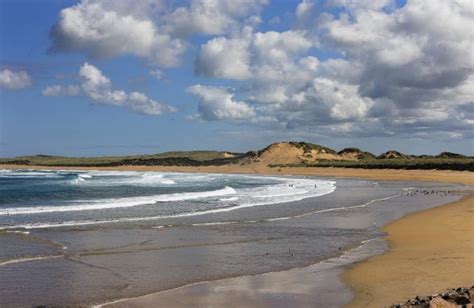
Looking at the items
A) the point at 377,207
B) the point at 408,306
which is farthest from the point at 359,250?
the point at 377,207

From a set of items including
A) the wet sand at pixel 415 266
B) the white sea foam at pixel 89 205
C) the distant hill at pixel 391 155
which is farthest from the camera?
the distant hill at pixel 391 155

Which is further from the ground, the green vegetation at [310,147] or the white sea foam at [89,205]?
the green vegetation at [310,147]

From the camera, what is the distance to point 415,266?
12.5 metres

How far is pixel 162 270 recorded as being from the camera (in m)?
12.3

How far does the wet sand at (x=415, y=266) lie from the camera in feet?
33.0

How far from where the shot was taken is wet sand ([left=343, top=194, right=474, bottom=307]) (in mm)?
10047

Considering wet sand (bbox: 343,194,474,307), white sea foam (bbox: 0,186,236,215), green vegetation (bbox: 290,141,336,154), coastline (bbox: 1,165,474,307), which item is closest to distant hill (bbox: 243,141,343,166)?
green vegetation (bbox: 290,141,336,154)

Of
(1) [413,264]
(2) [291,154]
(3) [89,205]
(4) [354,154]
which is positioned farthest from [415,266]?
(4) [354,154]

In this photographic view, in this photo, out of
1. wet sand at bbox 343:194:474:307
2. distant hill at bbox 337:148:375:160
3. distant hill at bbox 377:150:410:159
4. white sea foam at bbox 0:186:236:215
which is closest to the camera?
wet sand at bbox 343:194:474:307

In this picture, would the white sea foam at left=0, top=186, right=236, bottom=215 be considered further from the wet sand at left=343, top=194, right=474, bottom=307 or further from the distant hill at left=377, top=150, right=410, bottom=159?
the distant hill at left=377, top=150, right=410, bottom=159

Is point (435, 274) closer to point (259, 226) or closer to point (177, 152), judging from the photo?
point (259, 226)

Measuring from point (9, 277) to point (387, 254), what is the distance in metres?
9.15

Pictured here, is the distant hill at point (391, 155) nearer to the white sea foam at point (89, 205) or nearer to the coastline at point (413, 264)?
the white sea foam at point (89, 205)

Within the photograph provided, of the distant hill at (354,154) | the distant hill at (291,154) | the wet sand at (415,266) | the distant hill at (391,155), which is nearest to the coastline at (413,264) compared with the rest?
the wet sand at (415,266)
